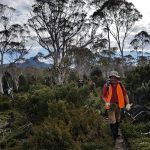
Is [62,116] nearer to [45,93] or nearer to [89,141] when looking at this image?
[89,141]

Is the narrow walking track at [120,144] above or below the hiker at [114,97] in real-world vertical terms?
below

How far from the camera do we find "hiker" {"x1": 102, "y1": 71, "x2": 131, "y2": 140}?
9.30 meters

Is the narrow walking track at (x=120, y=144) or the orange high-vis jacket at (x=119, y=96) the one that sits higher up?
the orange high-vis jacket at (x=119, y=96)

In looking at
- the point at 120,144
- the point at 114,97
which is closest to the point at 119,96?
the point at 114,97

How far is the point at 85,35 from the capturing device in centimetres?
4181

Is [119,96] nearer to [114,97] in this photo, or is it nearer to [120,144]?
[114,97]

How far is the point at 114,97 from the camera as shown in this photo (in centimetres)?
936

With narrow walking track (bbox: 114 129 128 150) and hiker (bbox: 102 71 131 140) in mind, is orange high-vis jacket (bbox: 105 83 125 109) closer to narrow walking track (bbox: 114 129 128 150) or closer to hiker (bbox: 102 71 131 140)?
hiker (bbox: 102 71 131 140)

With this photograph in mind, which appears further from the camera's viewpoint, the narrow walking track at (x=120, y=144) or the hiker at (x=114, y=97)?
the hiker at (x=114, y=97)

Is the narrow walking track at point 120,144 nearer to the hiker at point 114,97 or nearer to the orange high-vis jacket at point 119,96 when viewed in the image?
the hiker at point 114,97

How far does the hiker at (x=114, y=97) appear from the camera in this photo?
9.30m

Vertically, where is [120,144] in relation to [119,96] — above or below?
below

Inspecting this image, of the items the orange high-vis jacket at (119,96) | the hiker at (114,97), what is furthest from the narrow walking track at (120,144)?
the orange high-vis jacket at (119,96)

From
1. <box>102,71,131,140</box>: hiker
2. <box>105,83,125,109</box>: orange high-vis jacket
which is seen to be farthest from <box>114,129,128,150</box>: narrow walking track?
<box>105,83,125,109</box>: orange high-vis jacket
